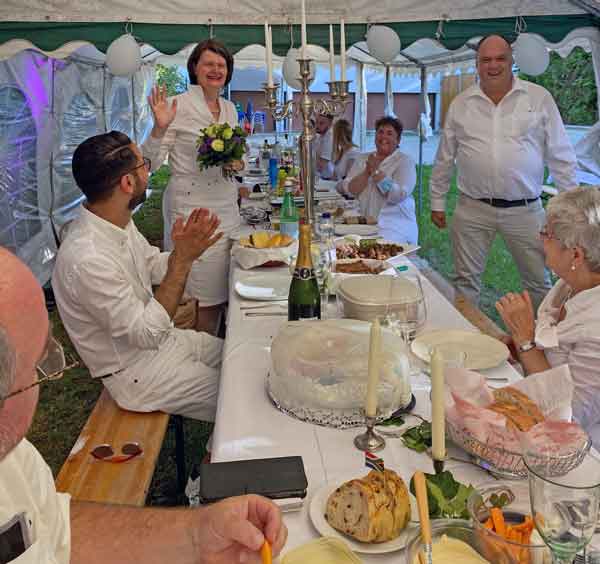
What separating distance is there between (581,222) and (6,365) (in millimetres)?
1970

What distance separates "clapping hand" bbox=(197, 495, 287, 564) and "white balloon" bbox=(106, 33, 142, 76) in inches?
167

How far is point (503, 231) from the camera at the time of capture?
487 centimetres

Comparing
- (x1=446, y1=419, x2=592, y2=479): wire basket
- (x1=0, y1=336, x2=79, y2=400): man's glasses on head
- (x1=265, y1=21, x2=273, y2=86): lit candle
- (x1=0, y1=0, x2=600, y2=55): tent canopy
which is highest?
(x1=0, y1=0, x2=600, y2=55): tent canopy

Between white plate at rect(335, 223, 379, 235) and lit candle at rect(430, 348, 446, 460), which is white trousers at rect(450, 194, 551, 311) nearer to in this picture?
white plate at rect(335, 223, 379, 235)

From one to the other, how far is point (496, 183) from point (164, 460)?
2.92 meters

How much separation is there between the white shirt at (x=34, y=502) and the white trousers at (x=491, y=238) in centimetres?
402

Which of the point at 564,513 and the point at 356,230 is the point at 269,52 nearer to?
the point at 356,230

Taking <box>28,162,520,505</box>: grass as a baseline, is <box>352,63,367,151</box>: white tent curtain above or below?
above

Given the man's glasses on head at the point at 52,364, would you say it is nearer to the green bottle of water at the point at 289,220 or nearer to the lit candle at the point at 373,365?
the lit candle at the point at 373,365

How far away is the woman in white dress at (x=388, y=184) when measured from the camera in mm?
5758

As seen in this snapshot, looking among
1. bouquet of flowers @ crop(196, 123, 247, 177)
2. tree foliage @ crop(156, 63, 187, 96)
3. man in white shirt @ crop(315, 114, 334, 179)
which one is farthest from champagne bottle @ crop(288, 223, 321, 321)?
tree foliage @ crop(156, 63, 187, 96)

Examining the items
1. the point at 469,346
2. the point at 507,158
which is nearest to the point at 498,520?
the point at 469,346

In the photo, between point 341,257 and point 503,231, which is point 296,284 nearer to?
point 341,257

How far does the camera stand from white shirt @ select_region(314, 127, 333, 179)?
8.46 m
